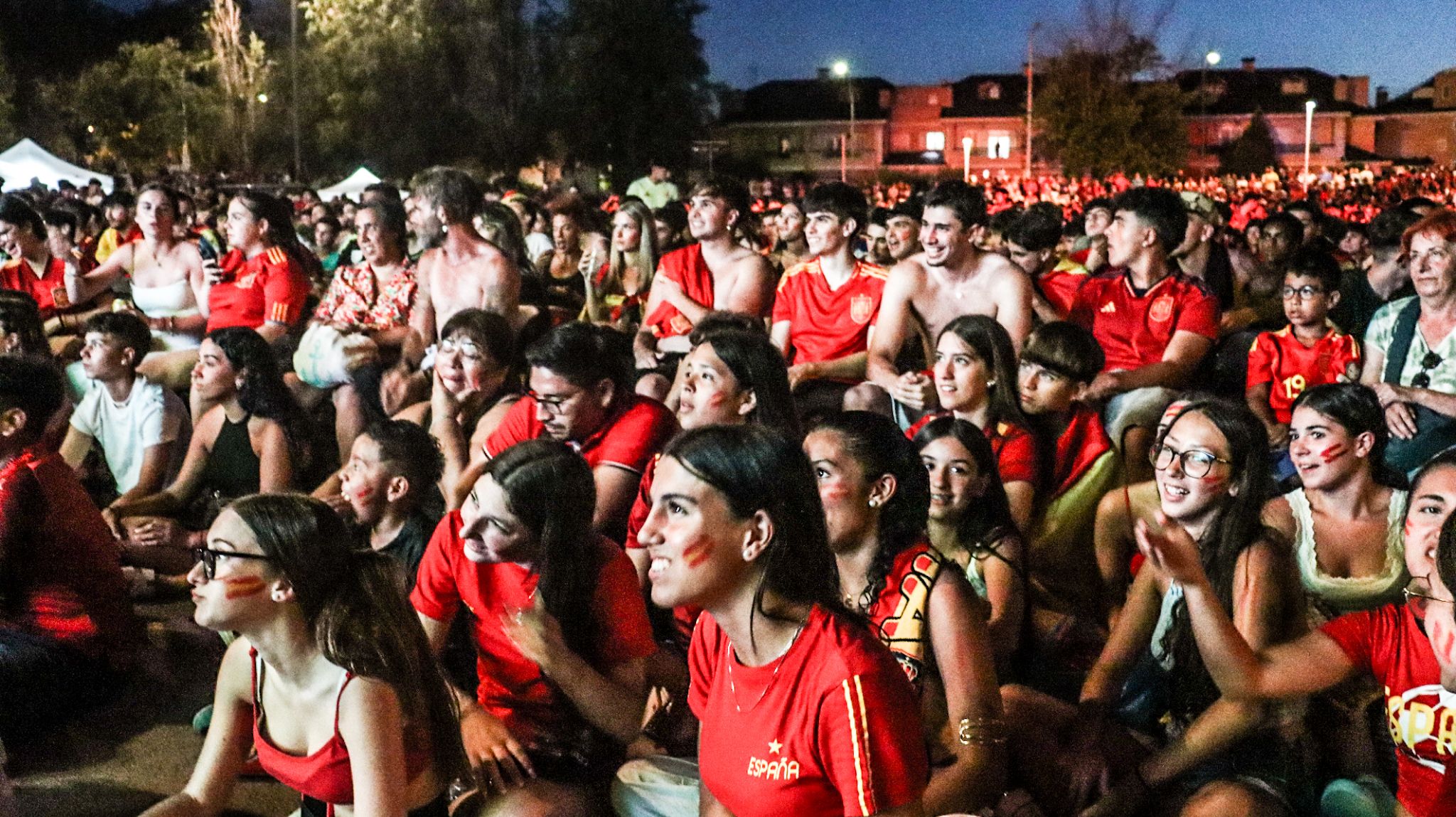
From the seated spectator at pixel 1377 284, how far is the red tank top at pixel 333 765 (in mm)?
6363

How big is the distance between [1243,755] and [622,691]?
1559 millimetres

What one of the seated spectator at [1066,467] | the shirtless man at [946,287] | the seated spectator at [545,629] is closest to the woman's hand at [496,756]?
the seated spectator at [545,629]

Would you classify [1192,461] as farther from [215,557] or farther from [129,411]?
[129,411]

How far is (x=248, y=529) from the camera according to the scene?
3010 mm

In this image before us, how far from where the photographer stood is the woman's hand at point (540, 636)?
344 centimetres

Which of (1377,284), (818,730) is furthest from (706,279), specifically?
(818,730)

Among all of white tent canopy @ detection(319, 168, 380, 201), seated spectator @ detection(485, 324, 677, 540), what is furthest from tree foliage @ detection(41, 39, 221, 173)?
seated spectator @ detection(485, 324, 677, 540)

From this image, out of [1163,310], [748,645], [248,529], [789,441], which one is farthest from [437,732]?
[1163,310]

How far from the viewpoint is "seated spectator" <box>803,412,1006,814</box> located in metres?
3.13

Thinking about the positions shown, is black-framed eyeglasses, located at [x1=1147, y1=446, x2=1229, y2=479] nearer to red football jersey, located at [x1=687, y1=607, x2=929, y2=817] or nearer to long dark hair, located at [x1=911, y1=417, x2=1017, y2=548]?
long dark hair, located at [x1=911, y1=417, x2=1017, y2=548]

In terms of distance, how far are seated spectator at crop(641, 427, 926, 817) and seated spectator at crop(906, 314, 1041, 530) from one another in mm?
2395

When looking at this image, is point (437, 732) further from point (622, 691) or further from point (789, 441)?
point (789, 441)

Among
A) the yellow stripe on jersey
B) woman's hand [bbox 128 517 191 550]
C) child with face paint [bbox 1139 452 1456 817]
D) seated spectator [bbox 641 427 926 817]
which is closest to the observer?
the yellow stripe on jersey

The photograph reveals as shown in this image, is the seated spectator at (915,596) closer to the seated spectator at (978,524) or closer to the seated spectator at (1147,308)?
the seated spectator at (978,524)
